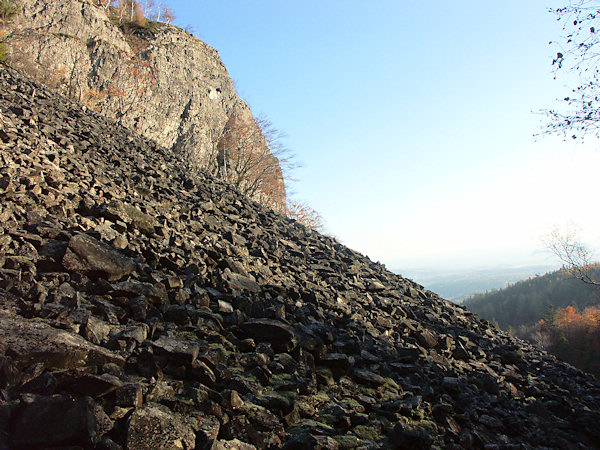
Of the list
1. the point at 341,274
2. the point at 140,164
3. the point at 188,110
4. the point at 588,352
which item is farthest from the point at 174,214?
the point at 588,352

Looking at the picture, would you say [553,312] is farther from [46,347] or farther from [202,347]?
[46,347]

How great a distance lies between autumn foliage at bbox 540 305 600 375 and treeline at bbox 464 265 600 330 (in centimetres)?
2945

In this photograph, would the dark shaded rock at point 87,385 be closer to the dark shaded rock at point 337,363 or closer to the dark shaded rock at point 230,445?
the dark shaded rock at point 230,445

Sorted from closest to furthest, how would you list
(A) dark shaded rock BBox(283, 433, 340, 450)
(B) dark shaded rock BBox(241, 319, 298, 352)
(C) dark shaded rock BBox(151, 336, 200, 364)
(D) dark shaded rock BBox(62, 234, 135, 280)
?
(A) dark shaded rock BBox(283, 433, 340, 450), (C) dark shaded rock BBox(151, 336, 200, 364), (D) dark shaded rock BBox(62, 234, 135, 280), (B) dark shaded rock BBox(241, 319, 298, 352)

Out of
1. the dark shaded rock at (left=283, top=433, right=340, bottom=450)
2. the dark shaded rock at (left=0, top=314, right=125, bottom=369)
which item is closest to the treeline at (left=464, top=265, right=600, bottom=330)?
the dark shaded rock at (left=283, top=433, right=340, bottom=450)

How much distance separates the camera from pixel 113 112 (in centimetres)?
3269

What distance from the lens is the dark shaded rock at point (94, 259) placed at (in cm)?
524

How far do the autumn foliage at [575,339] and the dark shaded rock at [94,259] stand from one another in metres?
40.6

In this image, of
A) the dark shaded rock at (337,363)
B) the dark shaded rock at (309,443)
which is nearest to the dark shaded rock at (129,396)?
the dark shaded rock at (309,443)

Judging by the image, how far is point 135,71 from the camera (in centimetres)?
3606

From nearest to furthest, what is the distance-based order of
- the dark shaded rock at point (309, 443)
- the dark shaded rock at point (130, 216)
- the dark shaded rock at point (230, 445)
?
the dark shaded rock at point (230, 445)
the dark shaded rock at point (309, 443)
the dark shaded rock at point (130, 216)

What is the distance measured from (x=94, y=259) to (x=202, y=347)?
8.20 ft

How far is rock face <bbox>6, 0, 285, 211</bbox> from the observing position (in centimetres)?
2933

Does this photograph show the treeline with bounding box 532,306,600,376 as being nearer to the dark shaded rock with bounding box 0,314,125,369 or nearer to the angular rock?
the angular rock
